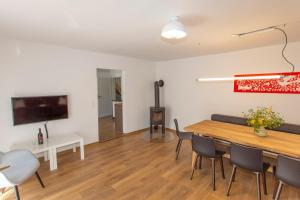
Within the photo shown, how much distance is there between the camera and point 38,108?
A: 3.28m

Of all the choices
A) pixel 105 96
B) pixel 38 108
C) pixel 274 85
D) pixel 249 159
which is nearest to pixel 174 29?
pixel 249 159

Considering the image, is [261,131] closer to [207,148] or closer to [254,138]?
[254,138]

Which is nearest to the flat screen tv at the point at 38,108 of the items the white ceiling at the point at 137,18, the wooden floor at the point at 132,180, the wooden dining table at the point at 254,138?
the wooden floor at the point at 132,180

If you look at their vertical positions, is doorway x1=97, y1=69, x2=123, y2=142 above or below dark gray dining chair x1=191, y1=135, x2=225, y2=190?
above

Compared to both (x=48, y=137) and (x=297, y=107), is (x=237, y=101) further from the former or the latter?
(x=48, y=137)

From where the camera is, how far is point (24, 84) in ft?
10.5

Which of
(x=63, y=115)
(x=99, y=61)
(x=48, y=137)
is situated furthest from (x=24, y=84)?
(x=99, y=61)

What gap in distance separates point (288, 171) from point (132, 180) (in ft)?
7.09

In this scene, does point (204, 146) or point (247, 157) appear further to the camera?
point (204, 146)

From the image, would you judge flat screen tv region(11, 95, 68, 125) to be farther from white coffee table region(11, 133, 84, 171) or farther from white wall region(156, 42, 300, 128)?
white wall region(156, 42, 300, 128)

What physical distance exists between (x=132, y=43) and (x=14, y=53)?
2.23 m

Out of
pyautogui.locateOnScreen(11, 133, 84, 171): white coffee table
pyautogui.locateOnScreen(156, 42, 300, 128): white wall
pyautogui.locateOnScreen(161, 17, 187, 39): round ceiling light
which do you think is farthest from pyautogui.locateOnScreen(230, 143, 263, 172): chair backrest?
pyautogui.locateOnScreen(11, 133, 84, 171): white coffee table

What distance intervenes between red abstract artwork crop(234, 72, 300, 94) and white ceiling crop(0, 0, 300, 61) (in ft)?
2.46

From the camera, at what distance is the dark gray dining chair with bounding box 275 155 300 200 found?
5.83 feet
